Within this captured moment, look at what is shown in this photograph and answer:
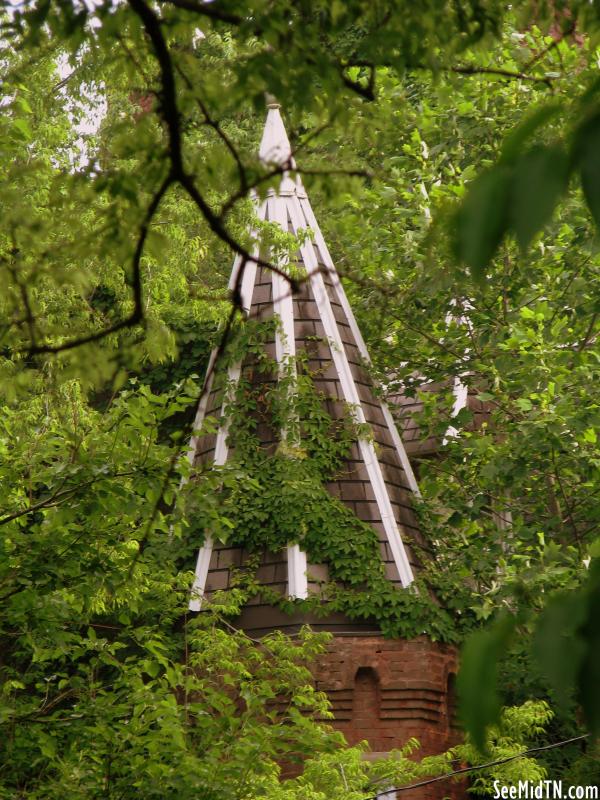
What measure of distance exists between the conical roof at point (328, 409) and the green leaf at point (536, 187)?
9.55 meters

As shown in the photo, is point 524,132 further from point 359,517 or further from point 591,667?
point 359,517

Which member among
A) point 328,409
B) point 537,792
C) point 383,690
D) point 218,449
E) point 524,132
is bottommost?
point 524,132

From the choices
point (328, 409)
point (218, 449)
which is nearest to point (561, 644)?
point (218, 449)

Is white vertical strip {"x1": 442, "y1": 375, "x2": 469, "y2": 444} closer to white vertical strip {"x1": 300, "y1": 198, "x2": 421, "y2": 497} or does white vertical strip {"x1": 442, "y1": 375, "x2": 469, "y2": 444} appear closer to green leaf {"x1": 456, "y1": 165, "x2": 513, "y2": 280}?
white vertical strip {"x1": 300, "y1": 198, "x2": 421, "y2": 497}

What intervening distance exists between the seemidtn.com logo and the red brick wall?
1203 mm

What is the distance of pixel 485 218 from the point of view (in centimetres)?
168

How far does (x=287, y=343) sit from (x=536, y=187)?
1052 cm

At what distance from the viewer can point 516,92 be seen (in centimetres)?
1251

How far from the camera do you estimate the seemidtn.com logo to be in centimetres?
945

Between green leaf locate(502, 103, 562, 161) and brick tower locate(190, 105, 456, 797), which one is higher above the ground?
brick tower locate(190, 105, 456, 797)

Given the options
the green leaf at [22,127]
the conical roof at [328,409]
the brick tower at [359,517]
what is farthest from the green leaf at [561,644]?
the conical roof at [328,409]

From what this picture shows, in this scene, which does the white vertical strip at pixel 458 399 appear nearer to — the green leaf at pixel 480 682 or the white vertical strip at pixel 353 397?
the white vertical strip at pixel 353 397

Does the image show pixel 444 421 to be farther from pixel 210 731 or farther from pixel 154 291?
pixel 210 731

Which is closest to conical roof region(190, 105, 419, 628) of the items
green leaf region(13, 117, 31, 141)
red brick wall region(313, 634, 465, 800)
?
red brick wall region(313, 634, 465, 800)
